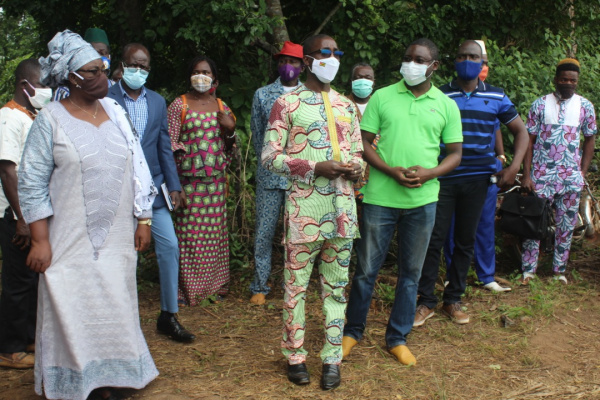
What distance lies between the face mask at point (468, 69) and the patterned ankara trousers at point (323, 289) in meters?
1.83

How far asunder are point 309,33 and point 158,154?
4.38m

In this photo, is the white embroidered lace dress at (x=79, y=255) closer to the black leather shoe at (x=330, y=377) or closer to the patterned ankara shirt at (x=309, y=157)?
the patterned ankara shirt at (x=309, y=157)

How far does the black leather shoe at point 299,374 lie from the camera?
3842 millimetres

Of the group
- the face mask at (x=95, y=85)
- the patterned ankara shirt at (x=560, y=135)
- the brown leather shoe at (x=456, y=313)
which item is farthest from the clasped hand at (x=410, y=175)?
the patterned ankara shirt at (x=560, y=135)

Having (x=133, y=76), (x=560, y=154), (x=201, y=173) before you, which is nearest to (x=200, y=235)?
(x=201, y=173)

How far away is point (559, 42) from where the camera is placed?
843 cm

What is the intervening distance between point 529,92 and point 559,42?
197cm

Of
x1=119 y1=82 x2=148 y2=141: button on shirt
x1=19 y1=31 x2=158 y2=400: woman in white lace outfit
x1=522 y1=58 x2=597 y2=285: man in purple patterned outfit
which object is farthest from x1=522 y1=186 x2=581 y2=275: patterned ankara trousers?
x1=19 y1=31 x2=158 y2=400: woman in white lace outfit

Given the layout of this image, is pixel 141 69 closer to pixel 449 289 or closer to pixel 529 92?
pixel 449 289

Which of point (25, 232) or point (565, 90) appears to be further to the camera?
point (565, 90)

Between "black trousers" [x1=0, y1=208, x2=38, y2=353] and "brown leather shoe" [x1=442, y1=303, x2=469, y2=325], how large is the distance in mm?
3141

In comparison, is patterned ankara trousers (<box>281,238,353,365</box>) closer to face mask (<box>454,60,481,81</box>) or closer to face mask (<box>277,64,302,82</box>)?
face mask (<box>454,60,481,81</box>)

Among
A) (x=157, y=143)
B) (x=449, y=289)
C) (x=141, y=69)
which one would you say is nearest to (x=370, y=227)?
(x=449, y=289)

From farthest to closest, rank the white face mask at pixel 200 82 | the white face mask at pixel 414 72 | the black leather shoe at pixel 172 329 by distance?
the white face mask at pixel 200 82 → the black leather shoe at pixel 172 329 → the white face mask at pixel 414 72
